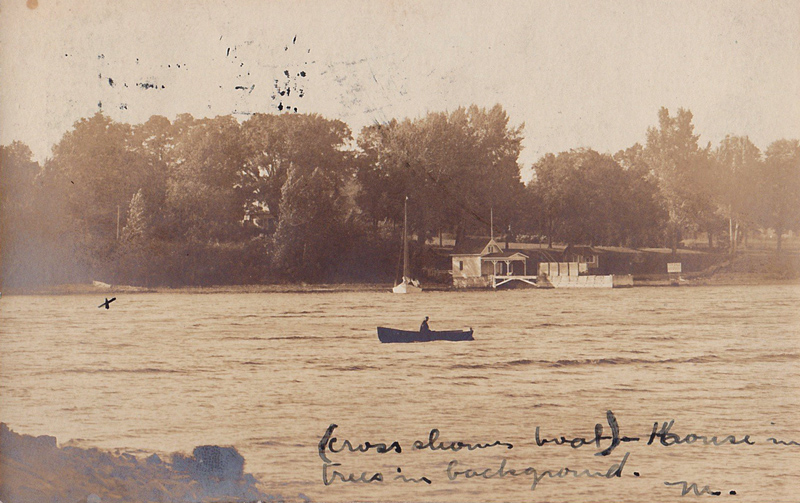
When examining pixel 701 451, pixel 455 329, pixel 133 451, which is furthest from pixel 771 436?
pixel 133 451

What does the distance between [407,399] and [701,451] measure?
5.96 feet

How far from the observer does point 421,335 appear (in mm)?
4992

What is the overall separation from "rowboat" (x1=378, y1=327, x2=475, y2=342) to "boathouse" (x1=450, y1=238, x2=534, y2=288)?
0.50m

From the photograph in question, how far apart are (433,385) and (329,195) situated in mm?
1756

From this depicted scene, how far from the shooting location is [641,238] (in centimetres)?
559

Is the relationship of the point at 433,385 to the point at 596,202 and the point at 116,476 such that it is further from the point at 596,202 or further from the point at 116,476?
the point at 596,202

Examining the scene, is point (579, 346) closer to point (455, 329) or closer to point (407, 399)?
point (455, 329)

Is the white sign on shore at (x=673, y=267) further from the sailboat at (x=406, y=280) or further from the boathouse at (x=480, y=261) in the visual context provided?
the sailboat at (x=406, y=280)

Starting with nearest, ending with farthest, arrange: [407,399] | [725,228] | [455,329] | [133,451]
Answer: [133,451]
[407,399]
[455,329]
[725,228]

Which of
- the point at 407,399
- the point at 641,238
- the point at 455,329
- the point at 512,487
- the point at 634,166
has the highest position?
the point at 634,166

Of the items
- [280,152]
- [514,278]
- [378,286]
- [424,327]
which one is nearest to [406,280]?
[378,286]

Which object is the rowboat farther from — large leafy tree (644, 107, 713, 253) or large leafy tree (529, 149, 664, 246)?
large leafy tree (644, 107, 713, 253)

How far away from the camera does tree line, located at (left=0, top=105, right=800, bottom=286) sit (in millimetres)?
4773

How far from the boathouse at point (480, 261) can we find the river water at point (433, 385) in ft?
0.53
